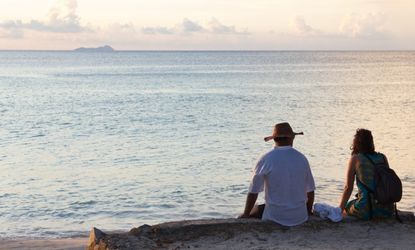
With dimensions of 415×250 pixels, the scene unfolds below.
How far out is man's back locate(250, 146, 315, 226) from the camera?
6.73 meters

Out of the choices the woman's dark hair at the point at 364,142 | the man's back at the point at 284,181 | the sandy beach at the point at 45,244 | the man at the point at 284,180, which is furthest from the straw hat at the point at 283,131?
the sandy beach at the point at 45,244

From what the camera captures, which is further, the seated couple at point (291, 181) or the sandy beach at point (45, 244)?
the sandy beach at point (45, 244)

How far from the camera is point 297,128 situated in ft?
88.6

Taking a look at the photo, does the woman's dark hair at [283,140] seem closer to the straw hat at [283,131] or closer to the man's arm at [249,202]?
the straw hat at [283,131]

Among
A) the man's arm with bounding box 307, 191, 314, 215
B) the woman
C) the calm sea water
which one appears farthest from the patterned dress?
the calm sea water

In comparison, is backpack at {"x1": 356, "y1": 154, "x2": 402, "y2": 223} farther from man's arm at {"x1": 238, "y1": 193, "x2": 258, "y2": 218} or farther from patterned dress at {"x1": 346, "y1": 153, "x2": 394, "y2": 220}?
man's arm at {"x1": 238, "y1": 193, "x2": 258, "y2": 218}

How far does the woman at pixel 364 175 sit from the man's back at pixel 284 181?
0.53 meters

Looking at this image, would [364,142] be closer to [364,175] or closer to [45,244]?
[364,175]

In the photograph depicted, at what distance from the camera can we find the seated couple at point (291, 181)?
6.74 meters

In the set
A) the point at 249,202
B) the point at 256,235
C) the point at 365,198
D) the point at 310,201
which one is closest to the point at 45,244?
the point at 249,202

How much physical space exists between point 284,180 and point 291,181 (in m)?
0.08


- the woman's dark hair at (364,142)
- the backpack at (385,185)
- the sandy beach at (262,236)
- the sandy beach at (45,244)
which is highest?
the woman's dark hair at (364,142)

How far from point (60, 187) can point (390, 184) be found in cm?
950

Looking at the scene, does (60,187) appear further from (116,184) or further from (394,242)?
(394,242)
